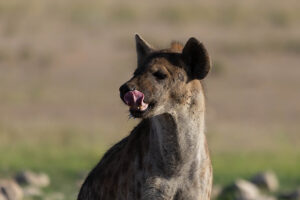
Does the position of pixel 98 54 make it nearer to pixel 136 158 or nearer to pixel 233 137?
pixel 233 137

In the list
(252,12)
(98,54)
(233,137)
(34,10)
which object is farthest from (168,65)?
(252,12)

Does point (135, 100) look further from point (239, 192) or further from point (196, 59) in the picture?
point (239, 192)

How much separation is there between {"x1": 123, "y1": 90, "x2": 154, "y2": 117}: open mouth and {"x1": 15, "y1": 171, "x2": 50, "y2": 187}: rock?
23.9ft

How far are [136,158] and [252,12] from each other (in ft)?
90.6

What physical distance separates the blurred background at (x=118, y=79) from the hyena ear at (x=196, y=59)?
6.15 m

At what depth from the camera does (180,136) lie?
8383mm

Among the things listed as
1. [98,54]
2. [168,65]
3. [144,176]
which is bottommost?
[144,176]

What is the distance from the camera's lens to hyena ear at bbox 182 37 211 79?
829 centimetres

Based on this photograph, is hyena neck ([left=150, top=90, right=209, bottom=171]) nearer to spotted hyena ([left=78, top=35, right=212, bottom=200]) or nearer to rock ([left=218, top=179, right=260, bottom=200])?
spotted hyena ([left=78, top=35, right=212, bottom=200])

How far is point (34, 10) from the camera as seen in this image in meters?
33.2

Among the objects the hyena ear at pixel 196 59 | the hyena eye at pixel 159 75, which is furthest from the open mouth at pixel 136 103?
the hyena ear at pixel 196 59

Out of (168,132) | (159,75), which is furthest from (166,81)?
(168,132)

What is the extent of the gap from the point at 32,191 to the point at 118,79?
1315 cm

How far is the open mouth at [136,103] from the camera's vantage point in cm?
793
